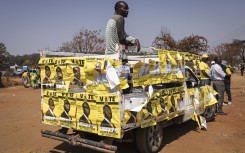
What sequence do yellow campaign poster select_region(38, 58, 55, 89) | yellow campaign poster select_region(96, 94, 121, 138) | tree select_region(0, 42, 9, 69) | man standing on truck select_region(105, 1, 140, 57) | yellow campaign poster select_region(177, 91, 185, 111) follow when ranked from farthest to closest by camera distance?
tree select_region(0, 42, 9, 69) → yellow campaign poster select_region(177, 91, 185, 111) → man standing on truck select_region(105, 1, 140, 57) → yellow campaign poster select_region(38, 58, 55, 89) → yellow campaign poster select_region(96, 94, 121, 138)

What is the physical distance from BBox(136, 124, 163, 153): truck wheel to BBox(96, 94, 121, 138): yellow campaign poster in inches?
29.5

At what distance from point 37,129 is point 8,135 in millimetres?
773

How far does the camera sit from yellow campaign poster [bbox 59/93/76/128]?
4887 millimetres

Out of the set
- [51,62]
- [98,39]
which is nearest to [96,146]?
[51,62]

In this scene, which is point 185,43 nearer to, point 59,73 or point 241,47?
point 59,73

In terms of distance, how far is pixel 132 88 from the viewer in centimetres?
498

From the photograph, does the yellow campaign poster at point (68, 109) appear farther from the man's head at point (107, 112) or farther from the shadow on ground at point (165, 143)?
the shadow on ground at point (165, 143)

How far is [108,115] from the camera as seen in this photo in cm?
440

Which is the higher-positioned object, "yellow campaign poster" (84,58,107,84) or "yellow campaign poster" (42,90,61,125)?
"yellow campaign poster" (84,58,107,84)

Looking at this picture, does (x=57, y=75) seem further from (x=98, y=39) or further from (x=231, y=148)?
(x=98, y=39)

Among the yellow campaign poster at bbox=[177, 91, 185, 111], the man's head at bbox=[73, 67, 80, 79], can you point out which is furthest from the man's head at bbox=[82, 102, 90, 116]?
the yellow campaign poster at bbox=[177, 91, 185, 111]

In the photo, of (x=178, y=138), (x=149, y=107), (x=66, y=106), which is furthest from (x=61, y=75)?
(x=178, y=138)

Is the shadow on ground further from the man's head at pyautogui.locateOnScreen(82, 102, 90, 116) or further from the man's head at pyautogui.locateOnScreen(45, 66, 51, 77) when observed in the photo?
the man's head at pyautogui.locateOnScreen(45, 66, 51, 77)

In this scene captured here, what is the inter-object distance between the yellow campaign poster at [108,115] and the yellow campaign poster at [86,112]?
11 cm
